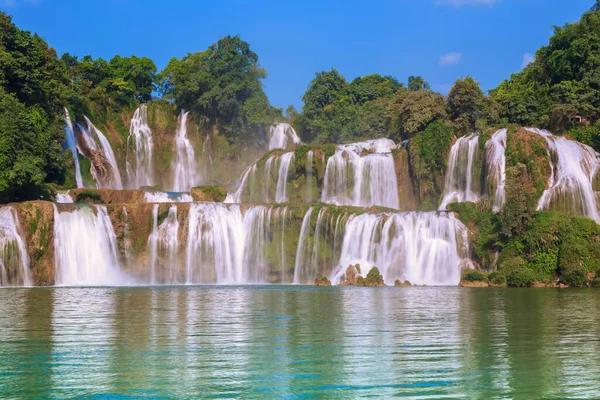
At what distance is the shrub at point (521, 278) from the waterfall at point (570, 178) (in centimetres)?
679

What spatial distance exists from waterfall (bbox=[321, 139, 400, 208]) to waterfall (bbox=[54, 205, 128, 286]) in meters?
15.2

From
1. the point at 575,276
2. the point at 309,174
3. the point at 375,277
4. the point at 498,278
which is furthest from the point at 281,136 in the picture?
the point at 575,276

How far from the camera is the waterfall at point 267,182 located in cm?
5409

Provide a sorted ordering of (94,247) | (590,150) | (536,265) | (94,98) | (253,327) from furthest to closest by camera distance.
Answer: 1. (94,98)
2. (590,150)
3. (94,247)
4. (536,265)
5. (253,327)

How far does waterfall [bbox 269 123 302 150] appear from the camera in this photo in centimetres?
6866

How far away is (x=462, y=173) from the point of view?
49.3 m

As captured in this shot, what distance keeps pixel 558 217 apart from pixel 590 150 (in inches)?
331

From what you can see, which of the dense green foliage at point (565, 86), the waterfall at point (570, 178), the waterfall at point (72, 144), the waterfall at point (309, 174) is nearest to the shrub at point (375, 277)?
the waterfall at point (570, 178)

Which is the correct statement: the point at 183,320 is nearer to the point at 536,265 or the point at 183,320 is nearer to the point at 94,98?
the point at 536,265

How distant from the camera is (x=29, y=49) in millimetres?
54438

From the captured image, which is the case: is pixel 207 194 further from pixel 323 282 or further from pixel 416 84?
pixel 416 84

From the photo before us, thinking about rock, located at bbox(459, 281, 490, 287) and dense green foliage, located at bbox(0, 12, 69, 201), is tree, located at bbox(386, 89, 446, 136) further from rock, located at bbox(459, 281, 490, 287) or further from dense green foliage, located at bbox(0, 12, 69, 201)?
dense green foliage, located at bbox(0, 12, 69, 201)

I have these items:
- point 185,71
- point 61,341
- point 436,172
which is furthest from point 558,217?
point 185,71

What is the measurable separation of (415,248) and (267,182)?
48.9ft
